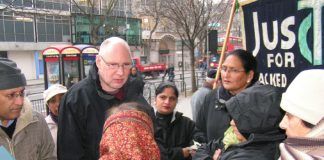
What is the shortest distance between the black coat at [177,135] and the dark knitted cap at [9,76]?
1421 millimetres

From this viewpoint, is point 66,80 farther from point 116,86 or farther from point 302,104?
point 302,104

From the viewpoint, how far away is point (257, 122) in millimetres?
1933

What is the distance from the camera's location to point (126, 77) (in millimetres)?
2453

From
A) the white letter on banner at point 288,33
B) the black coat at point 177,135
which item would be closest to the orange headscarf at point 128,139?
the black coat at point 177,135

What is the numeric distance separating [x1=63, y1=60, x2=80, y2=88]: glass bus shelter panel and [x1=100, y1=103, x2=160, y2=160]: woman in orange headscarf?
40.0ft

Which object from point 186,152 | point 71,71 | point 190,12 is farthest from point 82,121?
point 190,12

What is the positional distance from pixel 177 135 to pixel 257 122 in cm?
156

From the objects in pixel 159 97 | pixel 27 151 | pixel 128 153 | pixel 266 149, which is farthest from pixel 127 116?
pixel 159 97

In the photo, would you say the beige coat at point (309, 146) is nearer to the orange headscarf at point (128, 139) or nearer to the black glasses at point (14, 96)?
the orange headscarf at point (128, 139)

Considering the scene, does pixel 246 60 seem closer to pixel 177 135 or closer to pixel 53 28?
pixel 177 135

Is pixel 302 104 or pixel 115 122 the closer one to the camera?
pixel 115 122

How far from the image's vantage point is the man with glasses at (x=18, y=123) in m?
2.33

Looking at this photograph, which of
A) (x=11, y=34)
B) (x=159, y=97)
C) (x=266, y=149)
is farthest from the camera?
(x=11, y=34)

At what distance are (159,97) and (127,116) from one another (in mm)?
2056
